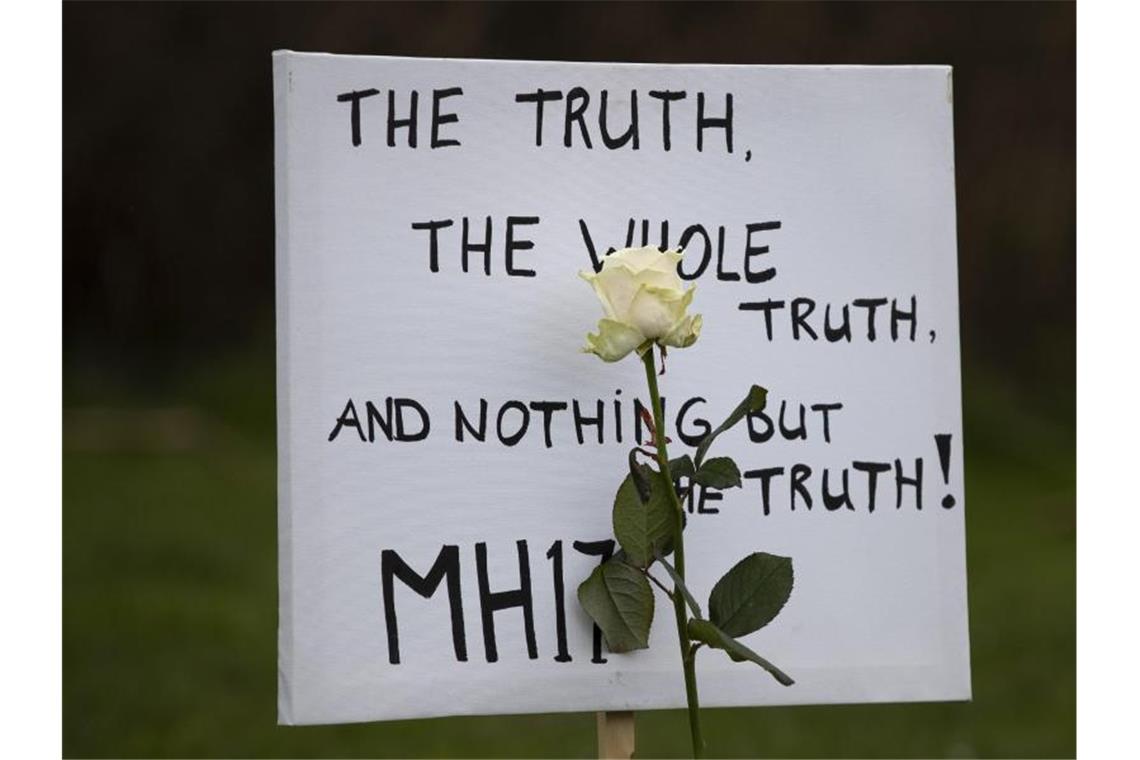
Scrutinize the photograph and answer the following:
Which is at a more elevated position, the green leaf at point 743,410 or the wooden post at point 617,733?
the green leaf at point 743,410

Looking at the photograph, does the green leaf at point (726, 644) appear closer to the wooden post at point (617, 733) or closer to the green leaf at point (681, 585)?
the green leaf at point (681, 585)

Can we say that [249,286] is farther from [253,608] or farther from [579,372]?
[579,372]

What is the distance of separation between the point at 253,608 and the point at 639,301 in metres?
1.35

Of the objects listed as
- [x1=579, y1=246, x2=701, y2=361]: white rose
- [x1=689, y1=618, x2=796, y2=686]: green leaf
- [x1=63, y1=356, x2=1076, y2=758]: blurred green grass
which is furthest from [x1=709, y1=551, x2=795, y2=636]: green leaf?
[x1=63, y1=356, x2=1076, y2=758]: blurred green grass

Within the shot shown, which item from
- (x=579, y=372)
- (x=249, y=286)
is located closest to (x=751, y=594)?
(x=579, y=372)

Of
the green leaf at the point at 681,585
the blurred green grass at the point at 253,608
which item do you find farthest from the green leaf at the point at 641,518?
the blurred green grass at the point at 253,608

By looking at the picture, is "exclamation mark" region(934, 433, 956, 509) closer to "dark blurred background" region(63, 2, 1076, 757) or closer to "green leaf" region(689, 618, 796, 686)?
"green leaf" region(689, 618, 796, 686)

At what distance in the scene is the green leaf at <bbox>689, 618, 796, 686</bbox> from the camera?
0.88 m

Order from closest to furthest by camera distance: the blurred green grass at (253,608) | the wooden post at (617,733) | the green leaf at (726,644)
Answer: the green leaf at (726,644), the wooden post at (617,733), the blurred green grass at (253,608)

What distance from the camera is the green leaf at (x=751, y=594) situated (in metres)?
0.92

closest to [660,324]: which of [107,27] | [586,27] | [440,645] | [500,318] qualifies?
[500,318]

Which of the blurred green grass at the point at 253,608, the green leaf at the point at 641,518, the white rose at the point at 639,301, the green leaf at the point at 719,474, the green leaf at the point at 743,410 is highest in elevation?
the white rose at the point at 639,301

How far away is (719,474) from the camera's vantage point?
3.05 feet

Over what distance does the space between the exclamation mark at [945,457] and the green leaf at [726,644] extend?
218 millimetres
